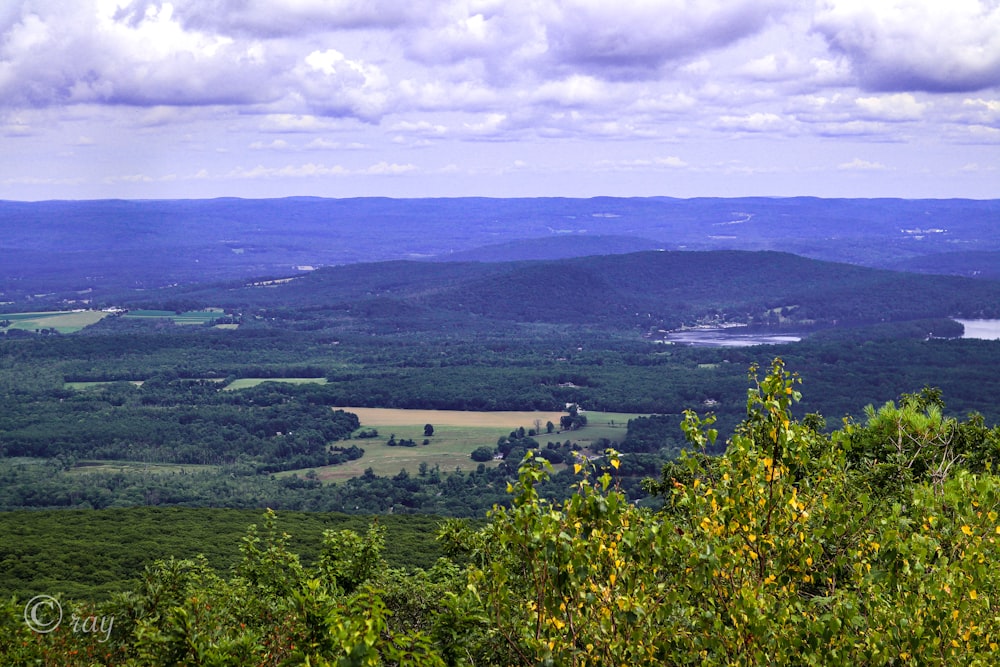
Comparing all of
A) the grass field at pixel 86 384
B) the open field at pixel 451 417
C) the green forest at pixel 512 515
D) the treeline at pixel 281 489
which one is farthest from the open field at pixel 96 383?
the treeline at pixel 281 489

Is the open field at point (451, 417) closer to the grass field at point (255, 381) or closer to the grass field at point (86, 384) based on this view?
the grass field at point (255, 381)

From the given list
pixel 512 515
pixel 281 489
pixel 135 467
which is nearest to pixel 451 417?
pixel 281 489

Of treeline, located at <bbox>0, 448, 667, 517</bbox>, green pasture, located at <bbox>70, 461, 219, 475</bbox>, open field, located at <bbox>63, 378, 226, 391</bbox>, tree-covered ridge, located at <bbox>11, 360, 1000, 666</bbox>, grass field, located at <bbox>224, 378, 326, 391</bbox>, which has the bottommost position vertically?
grass field, located at <bbox>224, 378, 326, 391</bbox>

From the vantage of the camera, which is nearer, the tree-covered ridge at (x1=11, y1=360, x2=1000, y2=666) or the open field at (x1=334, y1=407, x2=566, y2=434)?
the tree-covered ridge at (x1=11, y1=360, x2=1000, y2=666)

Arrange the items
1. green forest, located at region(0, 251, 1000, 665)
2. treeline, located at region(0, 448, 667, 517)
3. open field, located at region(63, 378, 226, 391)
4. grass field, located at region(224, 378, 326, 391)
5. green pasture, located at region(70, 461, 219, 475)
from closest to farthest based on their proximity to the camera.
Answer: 1. green forest, located at region(0, 251, 1000, 665)
2. treeline, located at region(0, 448, 667, 517)
3. green pasture, located at region(70, 461, 219, 475)
4. open field, located at region(63, 378, 226, 391)
5. grass field, located at region(224, 378, 326, 391)

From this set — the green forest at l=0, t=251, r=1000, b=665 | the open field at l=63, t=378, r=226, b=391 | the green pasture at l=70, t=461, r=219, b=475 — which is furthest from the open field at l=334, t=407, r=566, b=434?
the open field at l=63, t=378, r=226, b=391

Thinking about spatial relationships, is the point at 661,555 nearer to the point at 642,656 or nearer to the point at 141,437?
the point at 642,656

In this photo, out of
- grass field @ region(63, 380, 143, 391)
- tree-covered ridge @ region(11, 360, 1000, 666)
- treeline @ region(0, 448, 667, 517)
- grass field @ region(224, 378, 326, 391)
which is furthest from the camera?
grass field @ region(224, 378, 326, 391)

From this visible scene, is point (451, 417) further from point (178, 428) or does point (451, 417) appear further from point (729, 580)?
point (729, 580)

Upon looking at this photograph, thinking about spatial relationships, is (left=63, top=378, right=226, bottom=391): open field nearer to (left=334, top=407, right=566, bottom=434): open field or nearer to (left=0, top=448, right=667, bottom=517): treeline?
(left=334, top=407, right=566, bottom=434): open field
